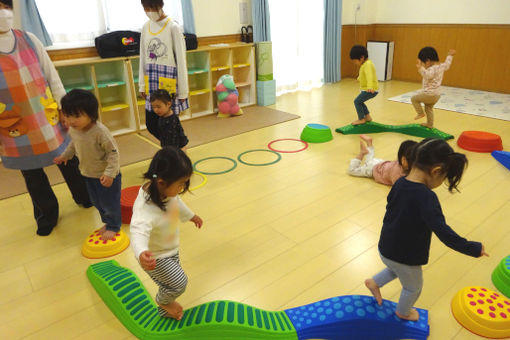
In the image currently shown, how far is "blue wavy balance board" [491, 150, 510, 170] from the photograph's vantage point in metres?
3.12

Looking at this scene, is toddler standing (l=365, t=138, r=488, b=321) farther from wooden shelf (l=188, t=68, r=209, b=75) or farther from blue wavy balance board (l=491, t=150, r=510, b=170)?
wooden shelf (l=188, t=68, r=209, b=75)

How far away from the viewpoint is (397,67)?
692cm

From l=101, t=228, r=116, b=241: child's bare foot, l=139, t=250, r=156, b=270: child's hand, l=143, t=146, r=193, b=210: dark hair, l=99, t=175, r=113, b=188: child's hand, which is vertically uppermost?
l=143, t=146, r=193, b=210: dark hair

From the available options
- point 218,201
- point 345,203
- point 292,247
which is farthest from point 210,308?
point 345,203

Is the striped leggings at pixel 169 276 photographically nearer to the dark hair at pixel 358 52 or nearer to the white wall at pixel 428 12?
the dark hair at pixel 358 52

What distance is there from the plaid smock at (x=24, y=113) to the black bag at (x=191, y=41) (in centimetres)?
267

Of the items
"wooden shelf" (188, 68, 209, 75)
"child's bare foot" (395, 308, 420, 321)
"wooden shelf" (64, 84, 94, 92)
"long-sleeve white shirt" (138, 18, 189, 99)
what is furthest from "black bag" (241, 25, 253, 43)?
"child's bare foot" (395, 308, 420, 321)

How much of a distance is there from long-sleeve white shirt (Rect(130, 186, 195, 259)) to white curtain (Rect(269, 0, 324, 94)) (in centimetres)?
506

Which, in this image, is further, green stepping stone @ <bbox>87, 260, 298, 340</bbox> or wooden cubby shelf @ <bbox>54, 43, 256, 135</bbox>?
wooden cubby shelf @ <bbox>54, 43, 256, 135</bbox>

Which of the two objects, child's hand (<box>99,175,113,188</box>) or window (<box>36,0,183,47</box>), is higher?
window (<box>36,0,183,47</box>)

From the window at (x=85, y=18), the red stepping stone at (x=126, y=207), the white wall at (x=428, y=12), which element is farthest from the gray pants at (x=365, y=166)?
the white wall at (x=428, y=12)

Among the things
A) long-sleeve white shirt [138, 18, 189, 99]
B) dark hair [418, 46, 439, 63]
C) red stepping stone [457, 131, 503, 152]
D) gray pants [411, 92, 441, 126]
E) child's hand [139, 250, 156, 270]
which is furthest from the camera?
gray pants [411, 92, 441, 126]

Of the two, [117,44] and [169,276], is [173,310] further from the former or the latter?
[117,44]

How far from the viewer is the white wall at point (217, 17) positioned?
16.4 ft
